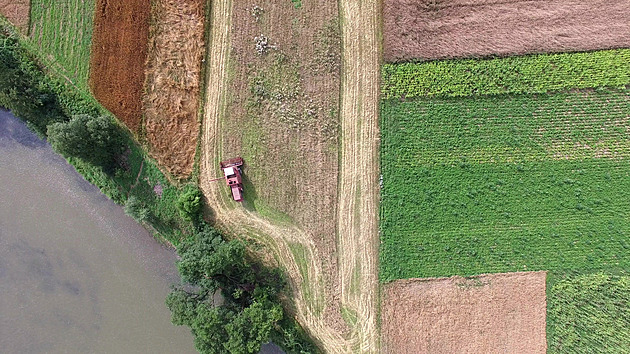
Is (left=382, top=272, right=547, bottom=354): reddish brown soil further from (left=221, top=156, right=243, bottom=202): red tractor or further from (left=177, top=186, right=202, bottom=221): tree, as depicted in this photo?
(left=177, top=186, right=202, bottom=221): tree

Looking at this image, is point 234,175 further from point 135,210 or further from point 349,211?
point 349,211

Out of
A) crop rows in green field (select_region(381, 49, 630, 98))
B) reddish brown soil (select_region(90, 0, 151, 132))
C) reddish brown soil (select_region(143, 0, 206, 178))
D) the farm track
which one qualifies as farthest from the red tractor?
crop rows in green field (select_region(381, 49, 630, 98))

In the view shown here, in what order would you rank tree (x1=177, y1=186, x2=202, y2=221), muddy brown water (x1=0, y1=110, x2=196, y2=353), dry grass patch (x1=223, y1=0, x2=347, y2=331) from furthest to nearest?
muddy brown water (x1=0, y1=110, x2=196, y2=353) < dry grass patch (x1=223, y1=0, x2=347, y2=331) < tree (x1=177, y1=186, x2=202, y2=221)

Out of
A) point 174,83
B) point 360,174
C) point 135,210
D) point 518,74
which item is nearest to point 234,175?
point 135,210

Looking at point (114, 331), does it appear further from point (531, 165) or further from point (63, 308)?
point (531, 165)

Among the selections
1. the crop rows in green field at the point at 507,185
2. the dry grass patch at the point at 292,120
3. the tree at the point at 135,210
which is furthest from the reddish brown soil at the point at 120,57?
the crop rows in green field at the point at 507,185
